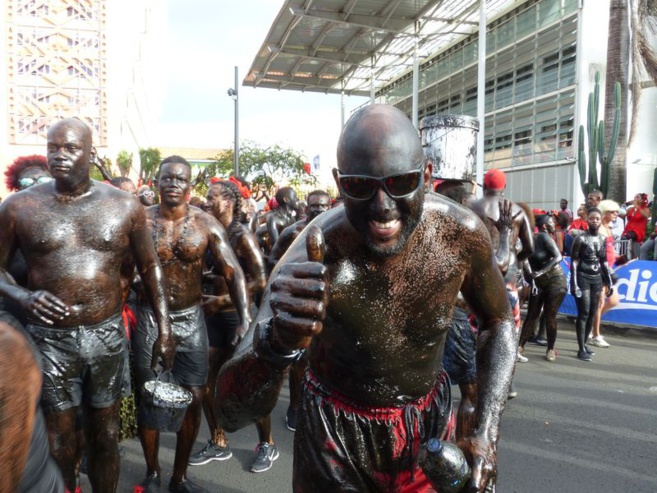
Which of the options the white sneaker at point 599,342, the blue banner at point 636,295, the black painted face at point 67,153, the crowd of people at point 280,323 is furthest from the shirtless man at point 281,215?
the blue banner at point 636,295

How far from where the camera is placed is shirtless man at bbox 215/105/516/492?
1.63m

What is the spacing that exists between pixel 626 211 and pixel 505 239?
32.8 feet

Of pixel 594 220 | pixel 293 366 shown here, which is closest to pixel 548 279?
pixel 594 220

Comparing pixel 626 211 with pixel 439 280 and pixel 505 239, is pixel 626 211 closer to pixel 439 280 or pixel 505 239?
pixel 505 239

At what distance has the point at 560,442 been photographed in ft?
15.0

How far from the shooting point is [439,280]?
1.84 meters

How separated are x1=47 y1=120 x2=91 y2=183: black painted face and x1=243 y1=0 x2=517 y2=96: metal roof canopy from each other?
17320mm

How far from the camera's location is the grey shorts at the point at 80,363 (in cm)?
291

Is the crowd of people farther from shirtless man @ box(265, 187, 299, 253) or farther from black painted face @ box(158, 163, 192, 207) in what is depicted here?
shirtless man @ box(265, 187, 299, 253)

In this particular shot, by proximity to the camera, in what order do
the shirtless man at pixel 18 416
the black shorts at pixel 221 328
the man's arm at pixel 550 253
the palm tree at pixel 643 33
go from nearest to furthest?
the shirtless man at pixel 18 416, the black shorts at pixel 221 328, the man's arm at pixel 550 253, the palm tree at pixel 643 33

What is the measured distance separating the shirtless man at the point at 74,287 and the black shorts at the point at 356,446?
63.3 inches

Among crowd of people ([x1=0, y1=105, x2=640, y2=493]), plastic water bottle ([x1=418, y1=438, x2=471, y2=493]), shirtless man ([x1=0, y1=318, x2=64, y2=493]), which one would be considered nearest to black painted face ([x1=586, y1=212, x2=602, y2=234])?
crowd of people ([x1=0, y1=105, x2=640, y2=493])

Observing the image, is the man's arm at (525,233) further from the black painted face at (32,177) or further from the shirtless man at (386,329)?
the black painted face at (32,177)

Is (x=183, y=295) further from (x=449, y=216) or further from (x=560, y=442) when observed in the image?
(x=560, y=442)
